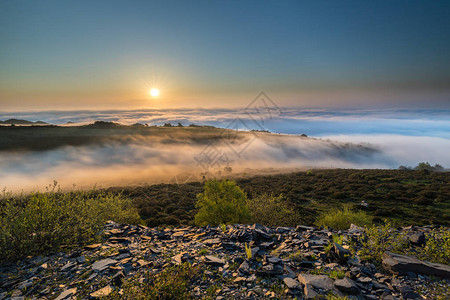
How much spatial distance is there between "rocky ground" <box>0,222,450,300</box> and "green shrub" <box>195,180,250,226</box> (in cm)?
903

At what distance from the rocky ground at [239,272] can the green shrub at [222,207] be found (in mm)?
9035

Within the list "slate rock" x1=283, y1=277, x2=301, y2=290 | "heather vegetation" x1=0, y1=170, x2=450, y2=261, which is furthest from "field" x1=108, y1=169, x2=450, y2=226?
"slate rock" x1=283, y1=277, x2=301, y2=290

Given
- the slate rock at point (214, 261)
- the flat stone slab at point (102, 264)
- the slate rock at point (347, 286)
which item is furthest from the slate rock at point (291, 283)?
the flat stone slab at point (102, 264)

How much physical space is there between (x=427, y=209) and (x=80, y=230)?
2220 inches

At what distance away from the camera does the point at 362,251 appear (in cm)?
970

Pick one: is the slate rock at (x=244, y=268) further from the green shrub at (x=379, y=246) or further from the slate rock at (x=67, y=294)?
the slate rock at (x=67, y=294)

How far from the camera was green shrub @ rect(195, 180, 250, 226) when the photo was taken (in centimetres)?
2125

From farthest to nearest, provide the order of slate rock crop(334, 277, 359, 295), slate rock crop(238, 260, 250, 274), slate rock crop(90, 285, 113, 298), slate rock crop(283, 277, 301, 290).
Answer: slate rock crop(238, 260, 250, 274)
slate rock crop(283, 277, 301, 290)
slate rock crop(90, 285, 113, 298)
slate rock crop(334, 277, 359, 295)

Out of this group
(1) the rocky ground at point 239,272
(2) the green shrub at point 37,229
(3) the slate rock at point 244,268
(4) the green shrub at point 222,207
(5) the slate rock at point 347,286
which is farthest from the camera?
(4) the green shrub at point 222,207

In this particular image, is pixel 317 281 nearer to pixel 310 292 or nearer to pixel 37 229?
pixel 310 292

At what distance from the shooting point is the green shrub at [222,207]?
21.2m

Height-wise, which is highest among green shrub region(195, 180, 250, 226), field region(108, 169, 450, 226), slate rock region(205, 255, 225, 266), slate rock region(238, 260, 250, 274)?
slate rock region(238, 260, 250, 274)

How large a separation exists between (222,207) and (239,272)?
12.8 metres

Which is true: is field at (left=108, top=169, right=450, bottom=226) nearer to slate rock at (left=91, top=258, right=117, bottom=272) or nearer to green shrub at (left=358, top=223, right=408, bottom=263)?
green shrub at (left=358, top=223, right=408, bottom=263)
